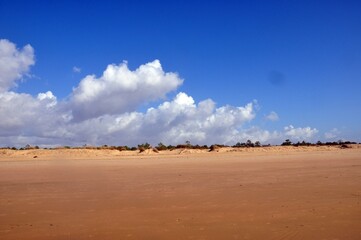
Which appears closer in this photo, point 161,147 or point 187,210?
point 187,210

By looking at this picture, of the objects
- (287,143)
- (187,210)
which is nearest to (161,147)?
(287,143)

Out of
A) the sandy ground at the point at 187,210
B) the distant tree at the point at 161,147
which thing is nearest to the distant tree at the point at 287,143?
the distant tree at the point at 161,147

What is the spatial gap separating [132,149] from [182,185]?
3389 cm

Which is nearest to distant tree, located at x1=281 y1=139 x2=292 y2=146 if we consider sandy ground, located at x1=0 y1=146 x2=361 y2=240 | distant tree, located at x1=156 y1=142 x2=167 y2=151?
distant tree, located at x1=156 y1=142 x2=167 y2=151

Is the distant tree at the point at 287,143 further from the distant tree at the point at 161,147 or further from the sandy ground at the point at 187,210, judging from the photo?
the sandy ground at the point at 187,210

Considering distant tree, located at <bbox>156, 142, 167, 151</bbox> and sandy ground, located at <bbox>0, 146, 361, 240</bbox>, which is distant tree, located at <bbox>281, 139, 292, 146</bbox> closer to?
distant tree, located at <bbox>156, 142, 167, 151</bbox>

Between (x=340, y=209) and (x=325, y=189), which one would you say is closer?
(x=340, y=209)

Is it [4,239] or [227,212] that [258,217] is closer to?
[227,212]

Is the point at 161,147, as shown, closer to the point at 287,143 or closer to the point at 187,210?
the point at 287,143

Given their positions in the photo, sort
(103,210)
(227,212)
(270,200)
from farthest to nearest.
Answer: (270,200)
(103,210)
(227,212)

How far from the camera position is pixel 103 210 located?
8945 mm

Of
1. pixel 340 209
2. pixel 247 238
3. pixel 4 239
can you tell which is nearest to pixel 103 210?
pixel 4 239

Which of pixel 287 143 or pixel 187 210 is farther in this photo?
pixel 287 143

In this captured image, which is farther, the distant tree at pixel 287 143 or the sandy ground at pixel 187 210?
the distant tree at pixel 287 143
